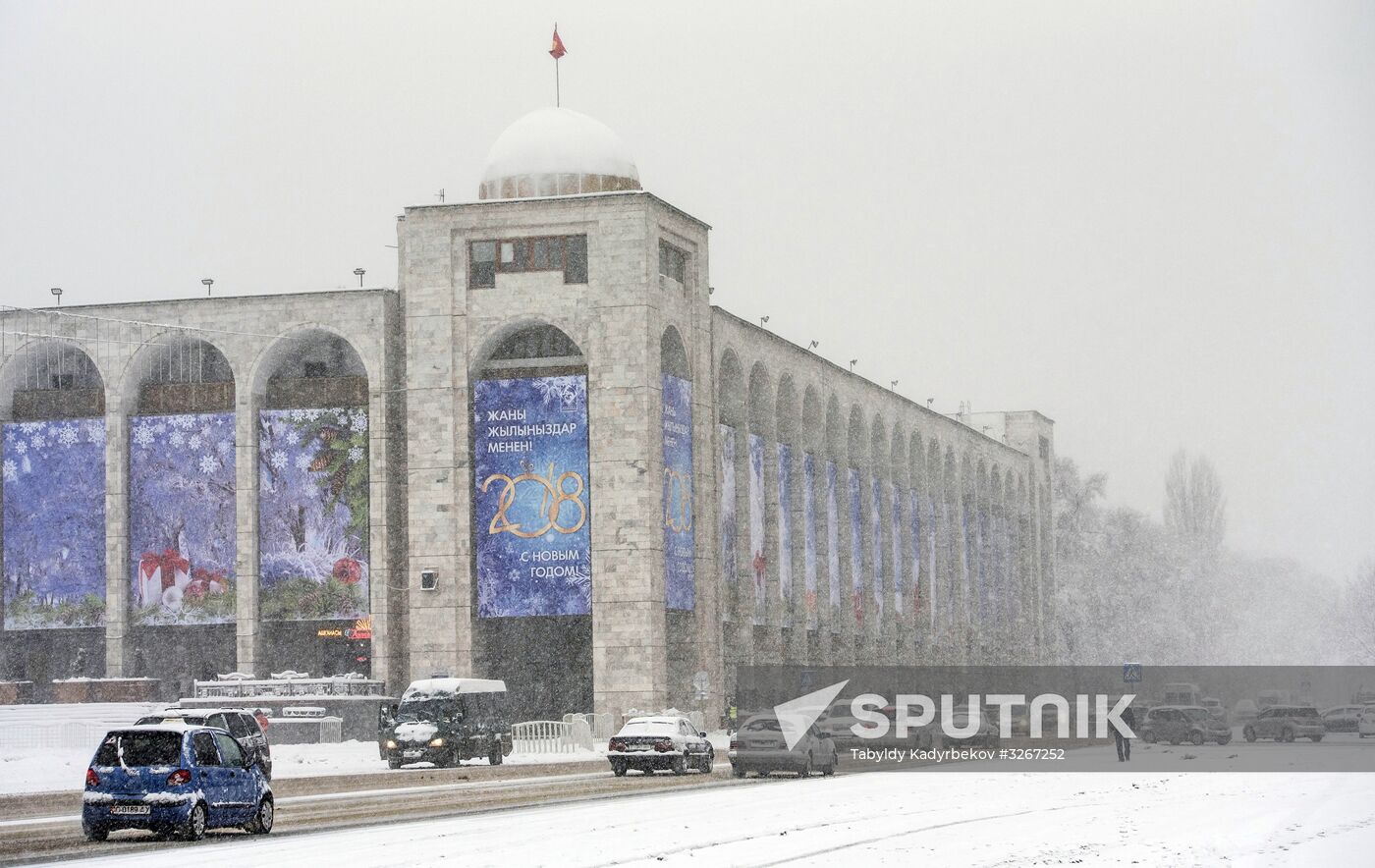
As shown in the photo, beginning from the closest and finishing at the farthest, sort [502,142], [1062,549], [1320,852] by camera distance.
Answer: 1. [1320,852]
2. [502,142]
3. [1062,549]

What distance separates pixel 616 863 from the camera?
1984 cm

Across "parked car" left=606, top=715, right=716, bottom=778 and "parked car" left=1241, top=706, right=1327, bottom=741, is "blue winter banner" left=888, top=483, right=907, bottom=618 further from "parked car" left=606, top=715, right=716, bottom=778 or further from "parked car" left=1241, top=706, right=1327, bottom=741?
"parked car" left=606, top=715, right=716, bottom=778

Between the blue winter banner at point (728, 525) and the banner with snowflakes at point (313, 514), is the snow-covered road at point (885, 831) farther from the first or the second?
the blue winter banner at point (728, 525)

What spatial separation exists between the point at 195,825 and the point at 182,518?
4589 centimetres

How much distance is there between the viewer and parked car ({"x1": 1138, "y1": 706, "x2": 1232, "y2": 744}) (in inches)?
2354

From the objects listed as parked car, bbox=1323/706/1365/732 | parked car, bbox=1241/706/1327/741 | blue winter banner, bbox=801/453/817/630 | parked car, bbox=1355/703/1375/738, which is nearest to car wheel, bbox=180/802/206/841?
parked car, bbox=1241/706/1327/741

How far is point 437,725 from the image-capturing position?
45.4 metres

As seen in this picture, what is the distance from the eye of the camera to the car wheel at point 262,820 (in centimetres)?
2486

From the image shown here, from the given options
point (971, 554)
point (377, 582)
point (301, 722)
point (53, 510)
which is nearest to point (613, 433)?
point (377, 582)

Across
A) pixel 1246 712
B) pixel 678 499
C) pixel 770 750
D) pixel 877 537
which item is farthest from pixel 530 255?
pixel 877 537

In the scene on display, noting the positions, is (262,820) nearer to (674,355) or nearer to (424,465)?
(424,465)

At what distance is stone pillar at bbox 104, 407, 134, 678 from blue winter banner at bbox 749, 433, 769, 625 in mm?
23746

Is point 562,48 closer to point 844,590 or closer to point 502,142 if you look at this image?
point 502,142

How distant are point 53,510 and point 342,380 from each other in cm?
1145
